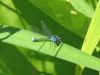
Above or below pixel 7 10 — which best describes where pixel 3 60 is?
below

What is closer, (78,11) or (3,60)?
(3,60)

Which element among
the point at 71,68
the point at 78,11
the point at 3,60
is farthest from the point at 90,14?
the point at 3,60

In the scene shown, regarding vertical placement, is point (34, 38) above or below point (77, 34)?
above

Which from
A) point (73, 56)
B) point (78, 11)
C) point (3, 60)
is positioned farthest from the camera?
point (78, 11)

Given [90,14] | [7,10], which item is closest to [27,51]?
[7,10]

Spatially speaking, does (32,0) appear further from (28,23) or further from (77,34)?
(77,34)

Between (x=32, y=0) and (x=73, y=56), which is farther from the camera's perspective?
(x=32, y=0)

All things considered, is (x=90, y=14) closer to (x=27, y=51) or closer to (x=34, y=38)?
(x=27, y=51)

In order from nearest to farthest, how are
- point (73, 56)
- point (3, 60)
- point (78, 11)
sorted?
1. point (73, 56)
2. point (3, 60)
3. point (78, 11)

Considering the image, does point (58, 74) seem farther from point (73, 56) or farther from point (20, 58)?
point (73, 56)
